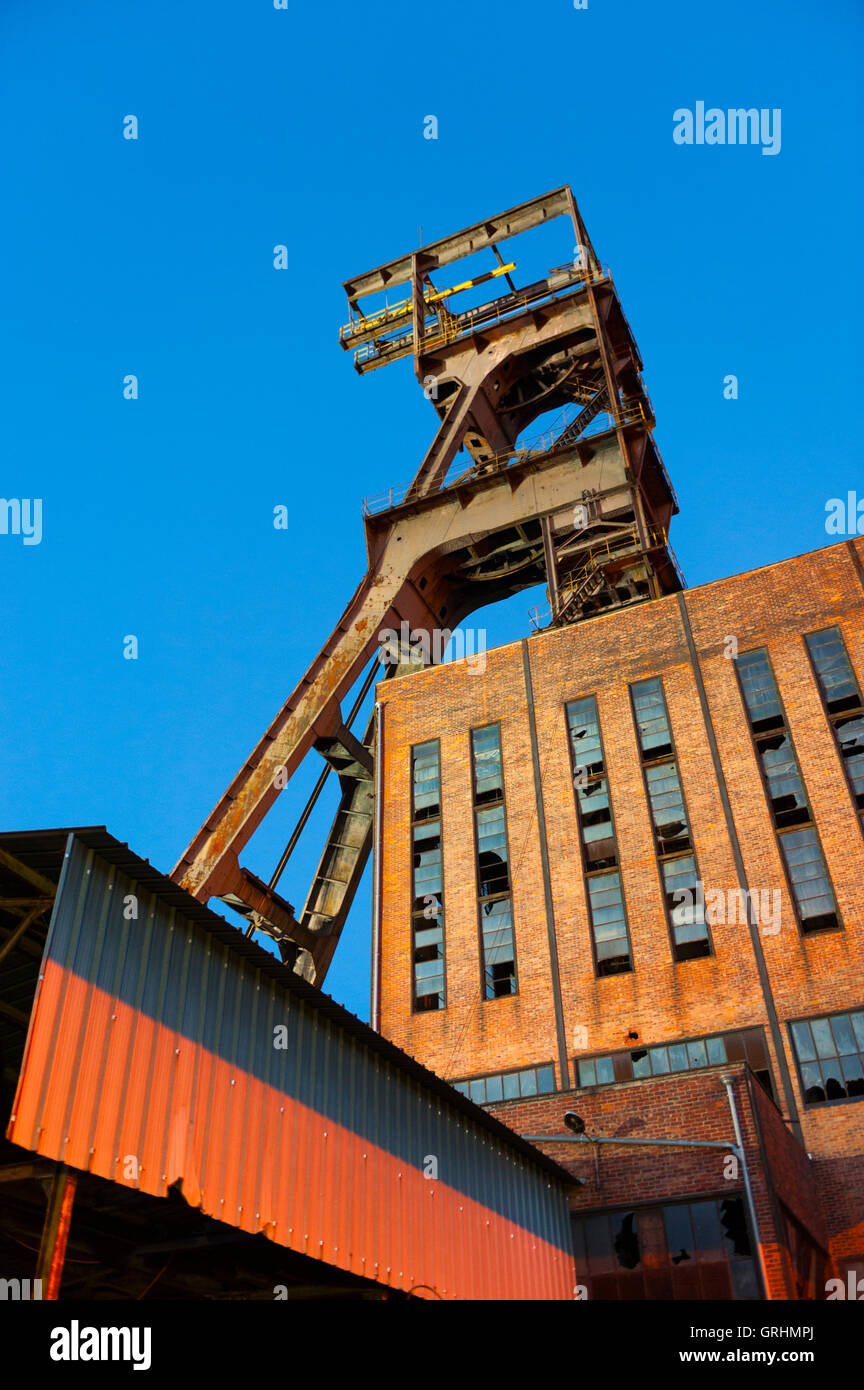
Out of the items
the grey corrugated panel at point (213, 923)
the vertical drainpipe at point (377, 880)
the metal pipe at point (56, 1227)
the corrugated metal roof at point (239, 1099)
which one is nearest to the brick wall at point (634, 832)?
the vertical drainpipe at point (377, 880)

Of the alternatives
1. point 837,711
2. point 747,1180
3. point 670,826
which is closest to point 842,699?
point 837,711

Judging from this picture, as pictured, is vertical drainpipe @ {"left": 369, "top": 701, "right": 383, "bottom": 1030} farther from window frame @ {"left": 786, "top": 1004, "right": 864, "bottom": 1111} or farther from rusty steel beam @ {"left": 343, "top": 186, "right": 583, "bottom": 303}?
rusty steel beam @ {"left": 343, "top": 186, "right": 583, "bottom": 303}

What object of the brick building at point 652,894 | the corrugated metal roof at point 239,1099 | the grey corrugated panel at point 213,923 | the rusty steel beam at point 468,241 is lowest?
the corrugated metal roof at point 239,1099

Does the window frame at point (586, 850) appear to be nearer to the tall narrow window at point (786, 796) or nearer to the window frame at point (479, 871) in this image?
the window frame at point (479, 871)

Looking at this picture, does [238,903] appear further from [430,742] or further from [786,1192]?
[786,1192]

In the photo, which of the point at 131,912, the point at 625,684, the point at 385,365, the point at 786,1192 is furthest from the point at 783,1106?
the point at 385,365

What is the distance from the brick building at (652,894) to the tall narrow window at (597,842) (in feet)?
0.18

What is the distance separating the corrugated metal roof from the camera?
380 inches

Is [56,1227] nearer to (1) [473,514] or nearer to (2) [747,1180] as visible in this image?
(2) [747,1180]

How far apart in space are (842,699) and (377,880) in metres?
12.1

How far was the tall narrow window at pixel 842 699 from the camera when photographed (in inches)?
1006

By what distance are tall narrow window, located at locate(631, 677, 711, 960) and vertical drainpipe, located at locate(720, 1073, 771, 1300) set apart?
25.4 feet

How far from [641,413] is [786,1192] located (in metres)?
24.5

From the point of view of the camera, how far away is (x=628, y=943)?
2591 centimetres
